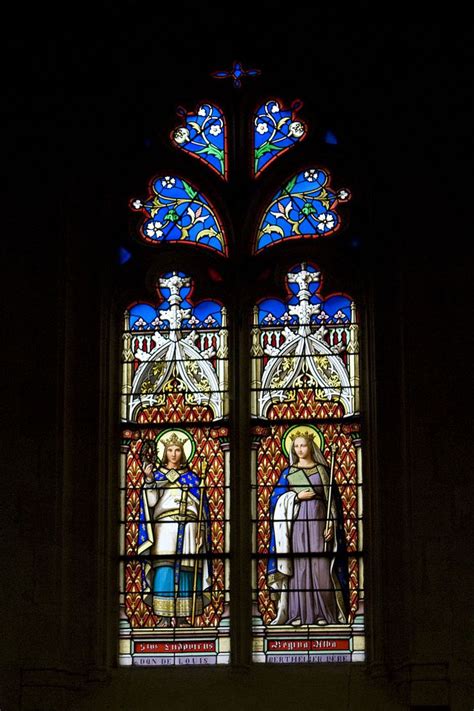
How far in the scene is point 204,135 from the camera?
16359 millimetres

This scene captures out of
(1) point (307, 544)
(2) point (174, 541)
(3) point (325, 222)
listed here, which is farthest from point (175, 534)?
(3) point (325, 222)

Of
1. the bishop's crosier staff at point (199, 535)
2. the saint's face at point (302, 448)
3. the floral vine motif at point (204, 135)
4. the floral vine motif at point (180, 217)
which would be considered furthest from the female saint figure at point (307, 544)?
the floral vine motif at point (204, 135)

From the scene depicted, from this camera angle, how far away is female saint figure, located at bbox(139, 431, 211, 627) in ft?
48.8

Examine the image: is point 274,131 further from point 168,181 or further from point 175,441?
point 175,441

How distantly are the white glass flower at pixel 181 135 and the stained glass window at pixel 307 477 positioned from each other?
4.72 feet

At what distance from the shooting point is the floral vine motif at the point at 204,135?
642 inches

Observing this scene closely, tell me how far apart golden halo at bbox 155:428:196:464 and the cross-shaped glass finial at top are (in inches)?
113

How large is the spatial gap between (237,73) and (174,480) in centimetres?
336

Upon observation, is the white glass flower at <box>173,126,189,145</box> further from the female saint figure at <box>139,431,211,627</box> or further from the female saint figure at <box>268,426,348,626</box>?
the female saint figure at <box>268,426,348,626</box>
